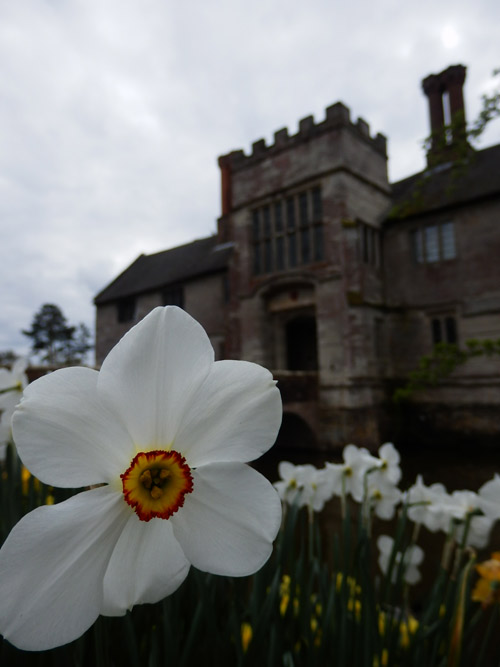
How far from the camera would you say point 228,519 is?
40 centimetres

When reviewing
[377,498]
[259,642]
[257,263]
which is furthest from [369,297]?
[259,642]

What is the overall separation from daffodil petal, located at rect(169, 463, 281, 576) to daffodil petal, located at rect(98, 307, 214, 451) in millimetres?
64

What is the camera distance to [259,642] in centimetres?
91

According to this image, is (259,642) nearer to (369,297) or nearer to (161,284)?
(369,297)

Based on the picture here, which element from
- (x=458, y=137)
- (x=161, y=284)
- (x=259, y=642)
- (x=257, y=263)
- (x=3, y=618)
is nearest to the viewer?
(x=3, y=618)

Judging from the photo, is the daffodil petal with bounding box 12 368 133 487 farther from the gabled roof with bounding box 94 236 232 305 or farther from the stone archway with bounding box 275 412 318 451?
the gabled roof with bounding box 94 236 232 305

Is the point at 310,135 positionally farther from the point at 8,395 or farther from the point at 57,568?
the point at 57,568

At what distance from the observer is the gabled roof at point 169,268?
15.1 meters

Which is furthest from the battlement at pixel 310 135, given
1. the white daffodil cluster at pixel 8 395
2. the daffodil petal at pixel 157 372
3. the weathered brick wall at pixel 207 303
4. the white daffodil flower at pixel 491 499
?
the daffodil petal at pixel 157 372

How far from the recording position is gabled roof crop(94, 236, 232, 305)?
15062mm

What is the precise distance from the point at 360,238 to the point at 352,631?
1142 centimetres

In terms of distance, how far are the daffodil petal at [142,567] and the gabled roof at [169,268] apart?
14.1 m

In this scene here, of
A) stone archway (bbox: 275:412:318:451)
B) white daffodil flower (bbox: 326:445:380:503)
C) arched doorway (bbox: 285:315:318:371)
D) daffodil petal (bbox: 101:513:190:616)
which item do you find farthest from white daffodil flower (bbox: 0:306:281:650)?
arched doorway (bbox: 285:315:318:371)

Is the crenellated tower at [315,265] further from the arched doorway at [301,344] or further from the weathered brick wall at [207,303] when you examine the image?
the weathered brick wall at [207,303]
